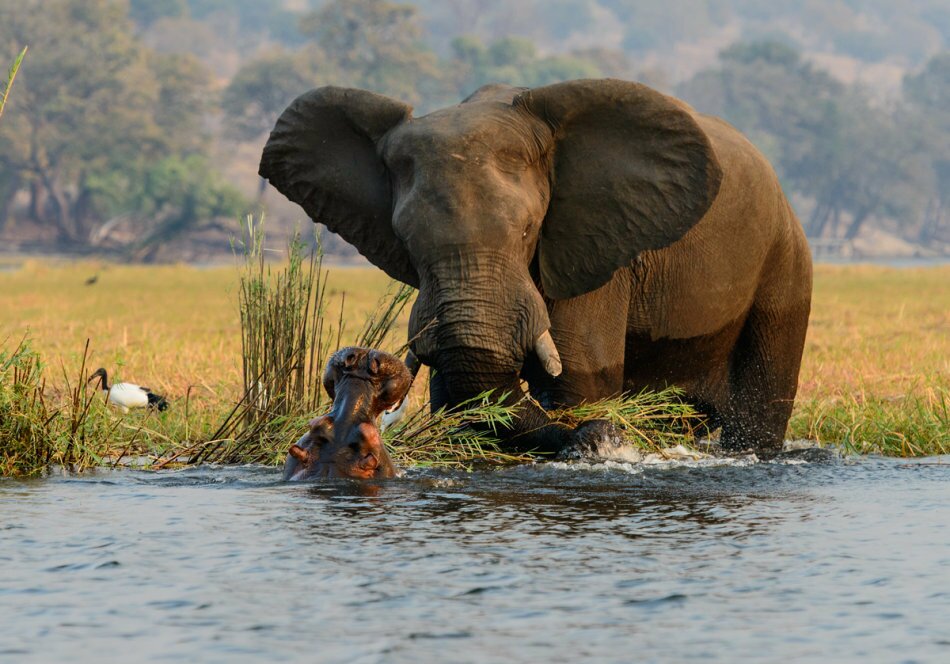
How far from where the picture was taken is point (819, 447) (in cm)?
876

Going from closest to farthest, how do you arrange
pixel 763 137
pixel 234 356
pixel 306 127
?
pixel 306 127 → pixel 234 356 → pixel 763 137

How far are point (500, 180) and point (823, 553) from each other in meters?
2.40

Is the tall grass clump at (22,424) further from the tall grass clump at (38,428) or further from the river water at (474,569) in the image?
the river water at (474,569)

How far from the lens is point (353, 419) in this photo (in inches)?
258

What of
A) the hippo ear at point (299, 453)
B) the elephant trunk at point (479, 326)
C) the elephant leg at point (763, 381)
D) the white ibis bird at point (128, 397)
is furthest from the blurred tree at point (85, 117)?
the hippo ear at point (299, 453)

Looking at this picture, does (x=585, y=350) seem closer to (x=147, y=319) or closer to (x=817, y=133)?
(x=147, y=319)

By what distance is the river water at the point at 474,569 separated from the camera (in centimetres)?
432

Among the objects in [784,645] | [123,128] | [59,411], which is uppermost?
[123,128]

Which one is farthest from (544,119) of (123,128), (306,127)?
(123,128)

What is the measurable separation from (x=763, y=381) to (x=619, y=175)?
5.52 ft

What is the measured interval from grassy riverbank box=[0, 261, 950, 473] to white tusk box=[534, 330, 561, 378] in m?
0.52

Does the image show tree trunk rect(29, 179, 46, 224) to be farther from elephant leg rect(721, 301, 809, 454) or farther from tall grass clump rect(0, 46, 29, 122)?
tall grass clump rect(0, 46, 29, 122)

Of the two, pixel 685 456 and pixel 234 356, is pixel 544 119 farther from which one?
pixel 234 356

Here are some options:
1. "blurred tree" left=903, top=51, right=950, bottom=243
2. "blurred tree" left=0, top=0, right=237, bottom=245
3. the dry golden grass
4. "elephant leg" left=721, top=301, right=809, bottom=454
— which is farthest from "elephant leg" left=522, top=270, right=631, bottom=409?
"blurred tree" left=903, top=51, right=950, bottom=243
